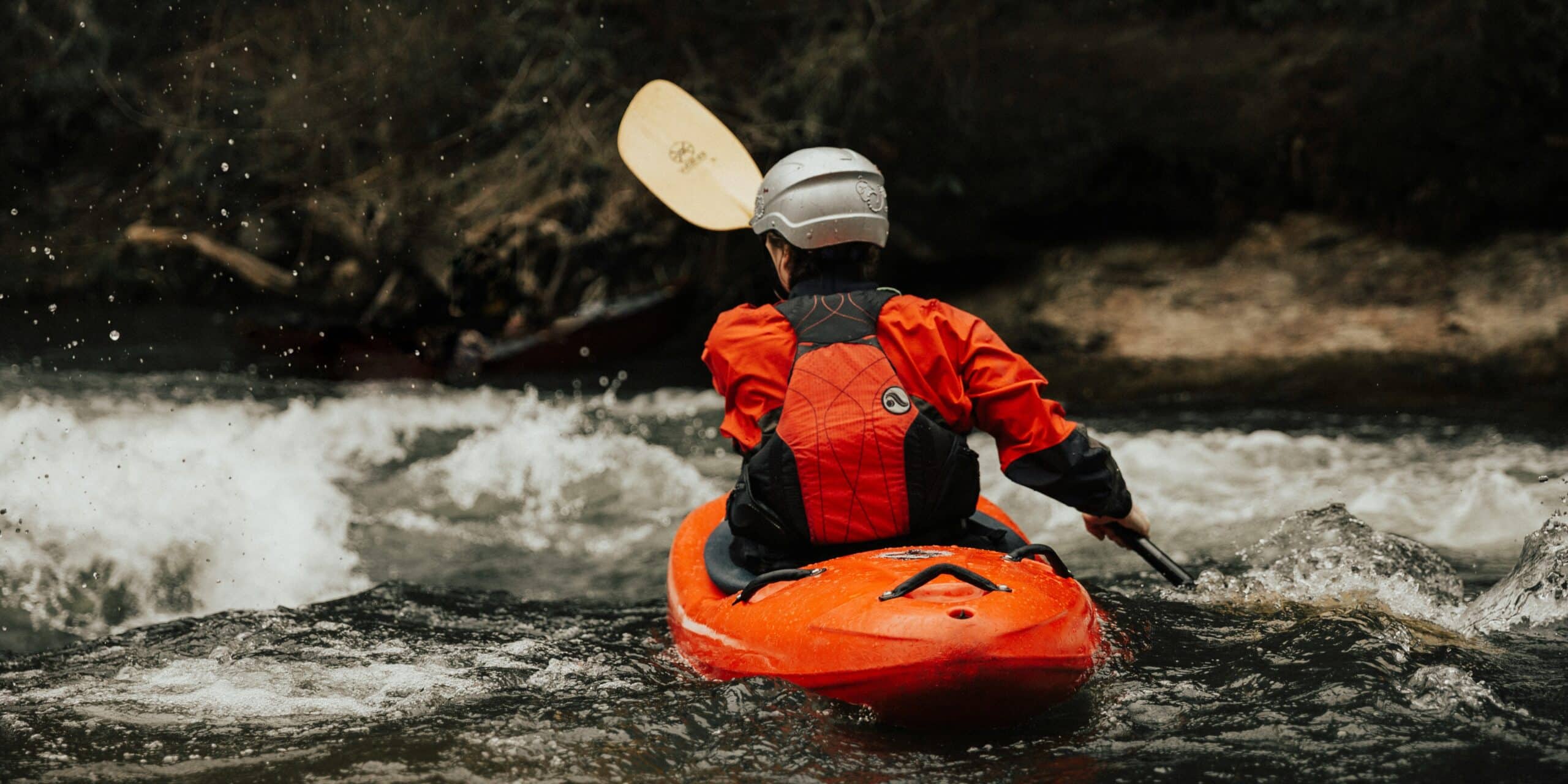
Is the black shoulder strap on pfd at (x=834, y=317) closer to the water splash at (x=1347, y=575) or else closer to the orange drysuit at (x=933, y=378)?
the orange drysuit at (x=933, y=378)

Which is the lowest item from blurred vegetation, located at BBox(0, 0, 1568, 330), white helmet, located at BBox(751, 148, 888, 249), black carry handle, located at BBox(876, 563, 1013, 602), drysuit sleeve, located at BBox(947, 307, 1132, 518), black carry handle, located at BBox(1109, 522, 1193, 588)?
black carry handle, located at BBox(1109, 522, 1193, 588)

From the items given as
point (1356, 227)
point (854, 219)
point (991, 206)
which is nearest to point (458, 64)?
point (991, 206)

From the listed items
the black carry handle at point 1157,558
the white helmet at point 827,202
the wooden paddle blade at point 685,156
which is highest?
the wooden paddle blade at point 685,156

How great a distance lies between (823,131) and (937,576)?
7.12m

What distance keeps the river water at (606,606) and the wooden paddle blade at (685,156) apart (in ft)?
4.16

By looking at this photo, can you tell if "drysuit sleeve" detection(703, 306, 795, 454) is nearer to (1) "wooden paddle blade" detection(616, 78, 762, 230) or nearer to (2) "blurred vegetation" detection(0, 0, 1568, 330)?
(1) "wooden paddle blade" detection(616, 78, 762, 230)

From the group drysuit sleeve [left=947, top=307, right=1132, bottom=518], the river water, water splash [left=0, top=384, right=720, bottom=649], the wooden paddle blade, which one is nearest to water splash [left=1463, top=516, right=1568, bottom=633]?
the river water

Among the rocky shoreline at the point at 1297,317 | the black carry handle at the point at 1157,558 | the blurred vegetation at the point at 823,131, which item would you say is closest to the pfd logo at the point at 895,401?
the black carry handle at the point at 1157,558

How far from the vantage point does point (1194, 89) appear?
9008mm

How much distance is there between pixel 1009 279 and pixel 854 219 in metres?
Answer: 6.42

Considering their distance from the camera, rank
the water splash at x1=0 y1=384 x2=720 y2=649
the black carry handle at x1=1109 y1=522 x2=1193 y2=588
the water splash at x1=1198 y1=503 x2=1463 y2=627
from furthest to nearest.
Answer: the water splash at x1=0 y1=384 x2=720 y2=649, the water splash at x1=1198 y1=503 x2=1463 y2=627, the black carry handle at x1=1109 y1=522 x2=1193 y2=588

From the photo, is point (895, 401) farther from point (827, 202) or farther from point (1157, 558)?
point (1157, 558)

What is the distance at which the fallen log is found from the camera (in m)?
10.1

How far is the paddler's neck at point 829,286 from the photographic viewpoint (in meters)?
2.74
